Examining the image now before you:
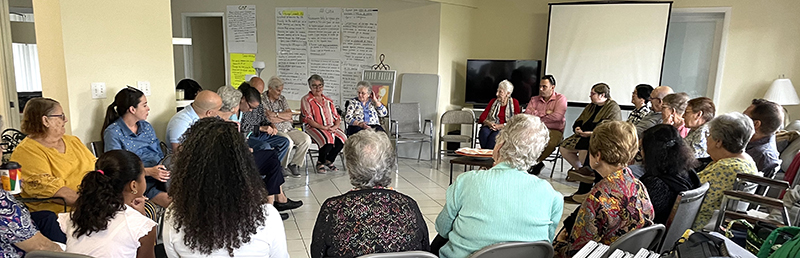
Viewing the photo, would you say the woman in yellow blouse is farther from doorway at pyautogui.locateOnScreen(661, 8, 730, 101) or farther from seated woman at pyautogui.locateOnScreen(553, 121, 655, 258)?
doorway at pyautogui.locateOnScreen(661, 8, 730, 101)

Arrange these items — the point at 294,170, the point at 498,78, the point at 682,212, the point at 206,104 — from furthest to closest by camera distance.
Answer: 1. the point at 498,78
2. the point at 294,170
3. the point at 206,104
4. the point at 682,212

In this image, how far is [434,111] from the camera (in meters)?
6.56

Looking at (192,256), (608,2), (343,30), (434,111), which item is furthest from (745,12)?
(192,256)

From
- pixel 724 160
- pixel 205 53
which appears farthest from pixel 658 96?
pixel 205 53

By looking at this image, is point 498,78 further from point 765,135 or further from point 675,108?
point 765,135

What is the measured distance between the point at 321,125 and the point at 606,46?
11.8 feet

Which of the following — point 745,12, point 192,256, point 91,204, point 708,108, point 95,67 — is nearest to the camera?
point 192,256

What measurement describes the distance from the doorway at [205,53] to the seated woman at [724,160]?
7.30 meters

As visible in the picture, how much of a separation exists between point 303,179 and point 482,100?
8.78 ft

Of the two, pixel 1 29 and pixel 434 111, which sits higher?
pixel 1 29

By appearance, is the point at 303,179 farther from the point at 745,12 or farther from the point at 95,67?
the point at 745,12

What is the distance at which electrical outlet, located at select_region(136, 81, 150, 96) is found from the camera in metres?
3.58

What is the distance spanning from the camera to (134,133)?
321cm

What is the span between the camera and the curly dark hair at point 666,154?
2318 millimetres
